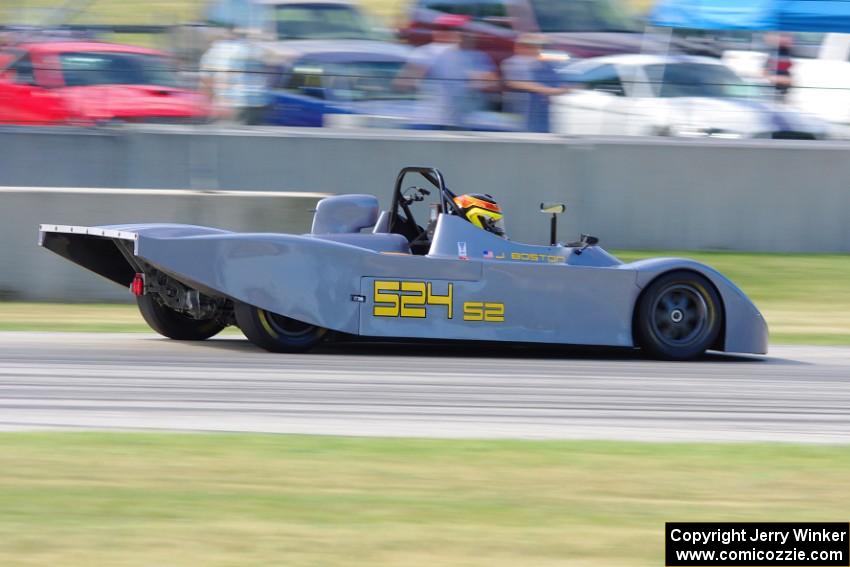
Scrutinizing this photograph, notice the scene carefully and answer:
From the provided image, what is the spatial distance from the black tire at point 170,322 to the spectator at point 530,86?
630 cm

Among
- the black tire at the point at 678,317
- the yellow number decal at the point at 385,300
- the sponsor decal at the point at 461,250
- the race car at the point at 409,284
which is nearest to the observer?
the race car at the point at 409,284

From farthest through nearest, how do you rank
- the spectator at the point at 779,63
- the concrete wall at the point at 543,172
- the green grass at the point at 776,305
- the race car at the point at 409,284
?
the spectator at the point at 779,63 < the concrete wall at the point at 543,172 < the green grass at the point at 776,305 < the race car at the point at 409,284

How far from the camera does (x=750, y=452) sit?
6.28 meters

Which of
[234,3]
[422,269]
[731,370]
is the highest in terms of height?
[234,3]

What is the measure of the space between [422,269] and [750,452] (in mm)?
3312

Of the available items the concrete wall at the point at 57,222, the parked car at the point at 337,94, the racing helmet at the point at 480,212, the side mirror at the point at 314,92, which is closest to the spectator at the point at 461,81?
the parked car at the point at 337,94

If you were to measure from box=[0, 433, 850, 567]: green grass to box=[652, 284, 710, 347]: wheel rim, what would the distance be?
10.5ft

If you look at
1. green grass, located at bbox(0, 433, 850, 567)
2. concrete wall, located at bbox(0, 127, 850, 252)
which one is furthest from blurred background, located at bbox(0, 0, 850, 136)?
green grass, located at bbox(0, 433, 850, 567)

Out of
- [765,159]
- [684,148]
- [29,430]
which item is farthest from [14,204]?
[765,159]

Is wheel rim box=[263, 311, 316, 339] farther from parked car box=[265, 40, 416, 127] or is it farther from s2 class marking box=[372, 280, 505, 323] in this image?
parked car box=[265, 40, 416, 127]

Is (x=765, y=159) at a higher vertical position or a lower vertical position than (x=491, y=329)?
higher

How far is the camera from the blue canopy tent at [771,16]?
16781mm

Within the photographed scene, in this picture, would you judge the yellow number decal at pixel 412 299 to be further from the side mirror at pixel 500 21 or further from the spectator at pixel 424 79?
the side mirror at pixel 500 21

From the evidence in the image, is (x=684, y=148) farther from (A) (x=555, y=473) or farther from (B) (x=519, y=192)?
(A) (x=555, y=473)
